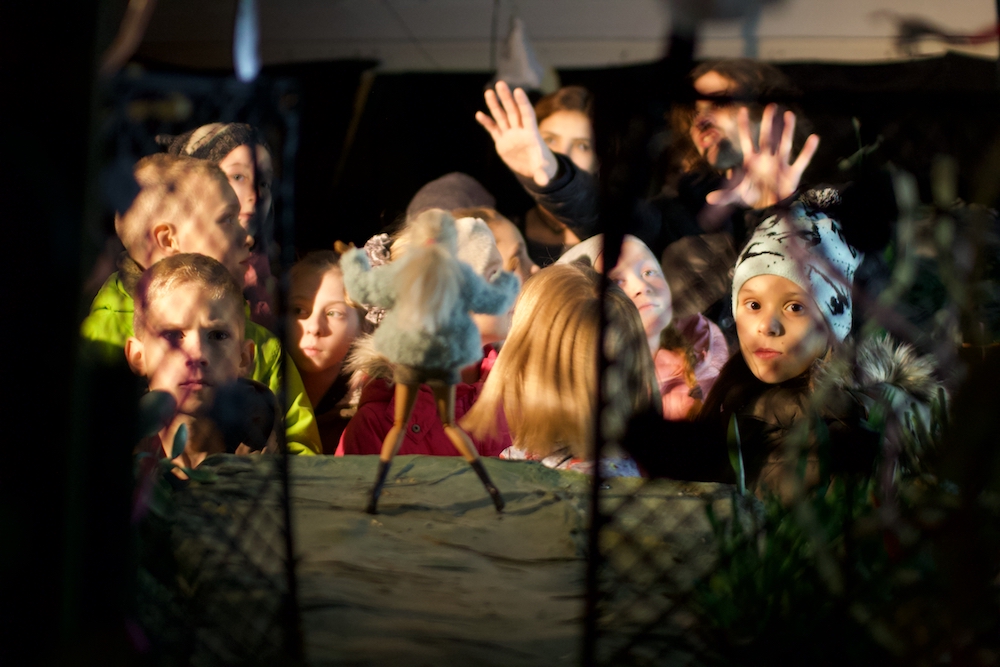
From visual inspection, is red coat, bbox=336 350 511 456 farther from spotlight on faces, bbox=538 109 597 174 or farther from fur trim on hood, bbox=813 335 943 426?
fur trim on hood, bbox=813 335 943 426

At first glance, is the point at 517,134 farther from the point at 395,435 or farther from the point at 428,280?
the point at 395,435

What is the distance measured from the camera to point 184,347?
46.9 inches

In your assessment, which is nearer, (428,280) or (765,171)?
(428,280)

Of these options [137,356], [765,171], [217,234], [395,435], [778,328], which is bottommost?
[395,435]

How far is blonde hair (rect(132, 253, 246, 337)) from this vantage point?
120cm

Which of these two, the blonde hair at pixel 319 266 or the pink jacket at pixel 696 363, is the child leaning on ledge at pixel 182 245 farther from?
the pink jacket at pixel 696 363

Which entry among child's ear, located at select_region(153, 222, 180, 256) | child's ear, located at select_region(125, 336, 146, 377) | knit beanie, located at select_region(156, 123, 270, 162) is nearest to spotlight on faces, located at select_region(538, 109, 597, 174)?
knit beanie, located at select_region(156, 123, 270, 162)

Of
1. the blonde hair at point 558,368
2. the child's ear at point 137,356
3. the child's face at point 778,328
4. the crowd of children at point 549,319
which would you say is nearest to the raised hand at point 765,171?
the crowd of children at point 549,319

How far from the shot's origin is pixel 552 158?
1.22 m

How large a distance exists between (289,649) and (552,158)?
0.80 m

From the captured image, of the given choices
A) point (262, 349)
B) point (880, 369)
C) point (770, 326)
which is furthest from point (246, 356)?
point (880, 369)

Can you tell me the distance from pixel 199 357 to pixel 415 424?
35 centimetres

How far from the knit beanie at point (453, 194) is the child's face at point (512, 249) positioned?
0.04 metres

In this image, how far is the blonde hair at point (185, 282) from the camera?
1.20 metres
